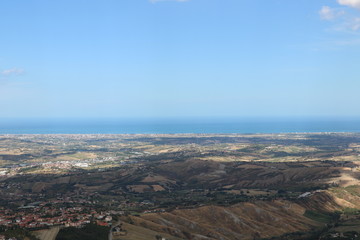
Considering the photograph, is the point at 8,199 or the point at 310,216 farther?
the point at 8,199

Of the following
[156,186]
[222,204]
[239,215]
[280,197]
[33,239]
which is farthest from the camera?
[156,186]

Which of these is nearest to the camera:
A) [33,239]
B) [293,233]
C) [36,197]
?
[33,239]

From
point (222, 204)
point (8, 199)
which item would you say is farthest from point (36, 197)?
point (222, 204)

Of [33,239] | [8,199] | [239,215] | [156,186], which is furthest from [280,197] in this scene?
[8,199]

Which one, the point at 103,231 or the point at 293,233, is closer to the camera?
the point at 103,231

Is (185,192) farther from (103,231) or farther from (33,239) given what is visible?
(33,239)

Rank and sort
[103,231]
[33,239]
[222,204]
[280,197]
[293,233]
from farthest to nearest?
[280,197], [222,204], [293,233], [103,231], [33,239]

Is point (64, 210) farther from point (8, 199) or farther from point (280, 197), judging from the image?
point (280, 197)

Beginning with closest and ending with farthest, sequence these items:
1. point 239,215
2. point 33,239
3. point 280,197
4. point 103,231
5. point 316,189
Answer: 1. point 33,239
2. point 103,231
3. point 239,215
4. point 280,197
5. point 316,189
